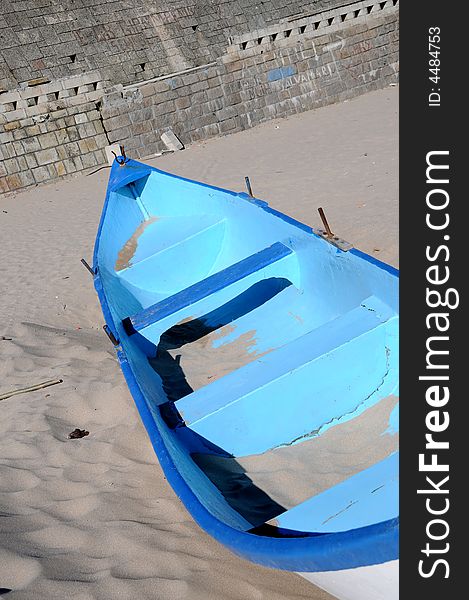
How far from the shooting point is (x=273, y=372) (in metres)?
3.13

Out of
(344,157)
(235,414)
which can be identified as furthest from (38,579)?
(344,157)

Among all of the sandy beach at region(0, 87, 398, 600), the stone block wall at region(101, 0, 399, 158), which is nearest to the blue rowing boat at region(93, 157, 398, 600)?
the sandy beach at region(0, 87, 398, 600)

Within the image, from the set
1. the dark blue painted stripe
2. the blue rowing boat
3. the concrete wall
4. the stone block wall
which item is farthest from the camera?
the stone block wall

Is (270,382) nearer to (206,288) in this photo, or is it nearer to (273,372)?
(273,372)

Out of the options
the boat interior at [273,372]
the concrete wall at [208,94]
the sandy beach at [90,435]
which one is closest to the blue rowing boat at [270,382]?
the boat interior at [273,372]

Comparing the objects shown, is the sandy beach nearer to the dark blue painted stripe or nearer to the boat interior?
the boat interior

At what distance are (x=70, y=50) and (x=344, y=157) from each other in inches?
284

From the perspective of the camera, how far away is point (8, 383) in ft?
15.0

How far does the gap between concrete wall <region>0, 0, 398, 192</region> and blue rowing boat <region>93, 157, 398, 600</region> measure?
6.41m

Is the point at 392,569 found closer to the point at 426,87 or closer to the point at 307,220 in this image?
the point at 426,87

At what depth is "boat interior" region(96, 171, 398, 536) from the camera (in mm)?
2637

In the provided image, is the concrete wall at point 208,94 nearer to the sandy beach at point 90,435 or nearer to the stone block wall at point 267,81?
the stone block wall at point 267,81

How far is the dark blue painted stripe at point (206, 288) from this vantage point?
403 cm

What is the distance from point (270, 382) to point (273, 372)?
0.26ft
